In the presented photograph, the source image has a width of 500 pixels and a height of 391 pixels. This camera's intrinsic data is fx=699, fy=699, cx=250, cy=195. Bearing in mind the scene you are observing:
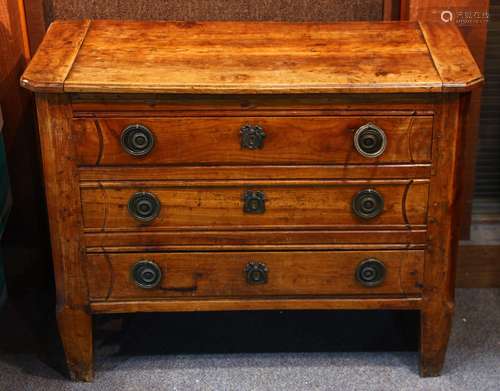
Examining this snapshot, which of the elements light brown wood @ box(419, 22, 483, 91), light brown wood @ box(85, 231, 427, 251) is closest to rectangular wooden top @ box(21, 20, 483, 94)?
light brown wood @ box(419, 22, 483, 91)

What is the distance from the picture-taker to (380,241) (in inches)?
80.6

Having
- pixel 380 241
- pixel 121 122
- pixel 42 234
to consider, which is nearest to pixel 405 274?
pixel 380 241

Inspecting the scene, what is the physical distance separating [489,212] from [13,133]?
196 centimetres

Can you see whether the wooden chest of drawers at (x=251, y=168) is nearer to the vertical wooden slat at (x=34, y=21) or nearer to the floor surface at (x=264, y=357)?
the floor surface at (x=264, y=357)

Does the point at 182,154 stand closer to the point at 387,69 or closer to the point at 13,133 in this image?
the point at 387,69

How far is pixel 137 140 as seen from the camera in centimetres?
192

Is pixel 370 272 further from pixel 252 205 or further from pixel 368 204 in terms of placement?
pixel 252 205

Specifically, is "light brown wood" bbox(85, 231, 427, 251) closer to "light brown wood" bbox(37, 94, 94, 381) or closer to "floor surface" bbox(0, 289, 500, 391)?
"light brown wood" bbox(37, 94, 94, 381)

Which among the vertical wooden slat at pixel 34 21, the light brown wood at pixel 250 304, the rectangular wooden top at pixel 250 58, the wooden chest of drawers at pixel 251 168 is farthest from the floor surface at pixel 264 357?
the vertical wooden slat at pixel 34 21

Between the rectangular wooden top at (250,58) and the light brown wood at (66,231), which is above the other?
the rectangular wooden top at (250,58)

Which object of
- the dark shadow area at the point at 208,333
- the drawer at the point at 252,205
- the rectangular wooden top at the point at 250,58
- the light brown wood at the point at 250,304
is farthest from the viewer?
the dark shadow area at the point at 208,333

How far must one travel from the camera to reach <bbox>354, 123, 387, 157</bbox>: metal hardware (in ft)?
6.31

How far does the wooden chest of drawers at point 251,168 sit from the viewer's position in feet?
6.24

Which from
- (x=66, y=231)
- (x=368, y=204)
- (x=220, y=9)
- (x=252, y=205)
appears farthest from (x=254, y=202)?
(x=220, y=9)
